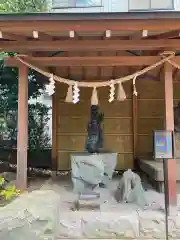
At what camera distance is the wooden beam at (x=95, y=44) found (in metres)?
5.17

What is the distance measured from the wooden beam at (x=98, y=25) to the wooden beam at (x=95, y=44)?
1.82 feet

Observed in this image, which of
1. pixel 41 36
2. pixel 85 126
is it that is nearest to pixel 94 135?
pixel 85 126

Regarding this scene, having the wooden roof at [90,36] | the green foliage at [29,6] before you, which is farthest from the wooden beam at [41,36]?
the green foliage at [29,6]

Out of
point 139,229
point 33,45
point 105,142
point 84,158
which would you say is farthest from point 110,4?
point 139,229

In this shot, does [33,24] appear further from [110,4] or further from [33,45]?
[110,4]

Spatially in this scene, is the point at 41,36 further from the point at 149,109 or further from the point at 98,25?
the point at 149,109

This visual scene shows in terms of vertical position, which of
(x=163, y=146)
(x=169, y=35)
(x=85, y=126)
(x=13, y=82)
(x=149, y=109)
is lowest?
(x=163, y=146)

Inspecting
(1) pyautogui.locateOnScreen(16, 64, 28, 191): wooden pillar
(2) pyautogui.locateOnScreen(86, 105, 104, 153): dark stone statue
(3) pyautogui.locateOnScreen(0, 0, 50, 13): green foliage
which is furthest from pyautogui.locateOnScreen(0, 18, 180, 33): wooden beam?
(3) pyautogui.locateOnScreen(0, 0, 50, 13): green foliage

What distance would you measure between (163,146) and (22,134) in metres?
2.57

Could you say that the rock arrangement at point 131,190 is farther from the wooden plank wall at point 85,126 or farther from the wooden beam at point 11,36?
the wooden plank wall at point 85,126

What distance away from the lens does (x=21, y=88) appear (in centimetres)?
562

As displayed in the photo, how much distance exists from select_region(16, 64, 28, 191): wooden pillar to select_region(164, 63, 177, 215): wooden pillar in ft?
8.10

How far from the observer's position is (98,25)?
4.59 metres

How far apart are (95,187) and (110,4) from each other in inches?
219
